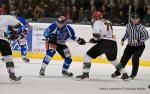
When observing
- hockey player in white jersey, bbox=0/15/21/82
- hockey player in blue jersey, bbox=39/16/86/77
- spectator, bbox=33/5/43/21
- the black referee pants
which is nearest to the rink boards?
spectator, bbox=33/5/43/21

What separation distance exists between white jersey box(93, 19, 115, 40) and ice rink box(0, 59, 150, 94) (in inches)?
35.4

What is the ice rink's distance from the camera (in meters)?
8.91

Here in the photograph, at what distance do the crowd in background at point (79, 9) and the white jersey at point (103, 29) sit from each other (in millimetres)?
4387

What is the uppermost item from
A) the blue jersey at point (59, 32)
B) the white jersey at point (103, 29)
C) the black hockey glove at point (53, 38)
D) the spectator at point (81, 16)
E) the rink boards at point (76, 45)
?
the white jersey at point (103, 29)

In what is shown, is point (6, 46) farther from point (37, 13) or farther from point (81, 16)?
point (37, 13)

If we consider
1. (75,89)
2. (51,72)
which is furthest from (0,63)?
(75,89)

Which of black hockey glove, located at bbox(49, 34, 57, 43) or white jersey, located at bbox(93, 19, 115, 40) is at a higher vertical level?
white jersey, located at bbox(93, 19, 115, 40)

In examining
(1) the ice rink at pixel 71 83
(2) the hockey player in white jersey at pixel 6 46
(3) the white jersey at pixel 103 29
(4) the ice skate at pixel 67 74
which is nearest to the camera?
(1) the ice rink at pixel 71 83

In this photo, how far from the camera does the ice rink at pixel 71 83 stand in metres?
8.91

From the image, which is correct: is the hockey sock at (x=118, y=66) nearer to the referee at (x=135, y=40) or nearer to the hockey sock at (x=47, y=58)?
the referee at (x=135, y=40)

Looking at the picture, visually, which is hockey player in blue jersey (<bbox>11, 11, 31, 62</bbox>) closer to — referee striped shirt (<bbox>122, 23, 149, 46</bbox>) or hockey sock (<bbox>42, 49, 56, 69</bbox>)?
hockey sock (<bbox>42, 49, 56, 69</bbox>)

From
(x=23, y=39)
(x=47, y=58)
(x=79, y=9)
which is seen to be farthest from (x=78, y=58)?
(x=47, y=58)

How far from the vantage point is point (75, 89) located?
9.12 metres

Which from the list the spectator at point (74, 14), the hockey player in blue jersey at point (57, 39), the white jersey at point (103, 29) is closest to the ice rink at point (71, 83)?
the hockey player in blue jersey at point (57, 39)
